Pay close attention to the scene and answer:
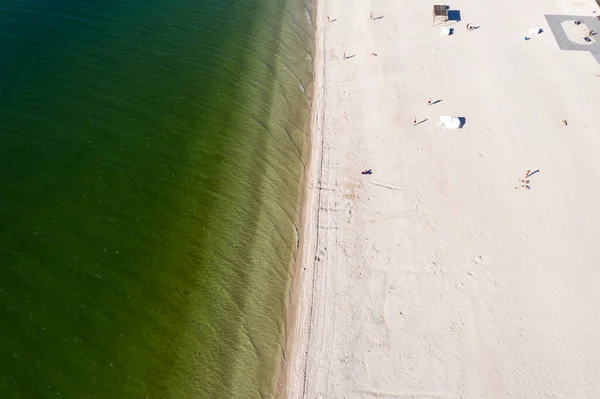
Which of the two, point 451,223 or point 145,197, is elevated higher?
point 145,197

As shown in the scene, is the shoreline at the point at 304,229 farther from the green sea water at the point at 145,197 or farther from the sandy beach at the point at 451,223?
the green sea water at the point at 145,197

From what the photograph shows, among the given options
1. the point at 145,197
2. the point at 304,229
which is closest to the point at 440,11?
the point at 304,229

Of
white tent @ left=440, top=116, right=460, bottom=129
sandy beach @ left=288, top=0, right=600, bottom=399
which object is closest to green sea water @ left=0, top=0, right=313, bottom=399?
sandy beach @ left=288, top=0, right=600, bottom=399

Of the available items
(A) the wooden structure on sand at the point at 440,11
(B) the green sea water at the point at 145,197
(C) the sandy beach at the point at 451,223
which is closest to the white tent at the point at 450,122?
(C) the sandy beach at the point at 451,223

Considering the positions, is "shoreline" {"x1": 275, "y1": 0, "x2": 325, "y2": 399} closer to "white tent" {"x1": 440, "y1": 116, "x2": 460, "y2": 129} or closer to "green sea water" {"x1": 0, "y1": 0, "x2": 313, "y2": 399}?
"green sea water" {"x1": 0, "y1": 0, "x2": 313, "y2": 399}

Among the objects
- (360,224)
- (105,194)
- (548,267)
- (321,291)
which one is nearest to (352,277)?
Answer: (321,291)

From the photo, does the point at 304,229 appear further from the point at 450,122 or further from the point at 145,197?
the point at 450,122

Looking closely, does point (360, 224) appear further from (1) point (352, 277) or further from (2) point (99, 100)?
(2) point (99, 100)
